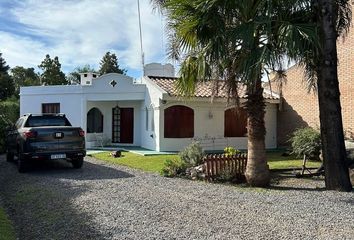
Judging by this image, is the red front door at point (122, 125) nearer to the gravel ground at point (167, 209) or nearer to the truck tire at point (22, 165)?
the truck tire at point (22, 165)

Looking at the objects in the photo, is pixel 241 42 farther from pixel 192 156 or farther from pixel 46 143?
pixel 46 143

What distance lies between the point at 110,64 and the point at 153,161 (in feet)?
203

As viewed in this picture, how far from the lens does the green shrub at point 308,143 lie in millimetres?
18141

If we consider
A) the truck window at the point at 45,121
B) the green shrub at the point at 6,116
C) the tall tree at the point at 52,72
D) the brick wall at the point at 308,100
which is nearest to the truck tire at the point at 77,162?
the truck window at the point at 45,121

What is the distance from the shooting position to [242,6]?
10.6 metres

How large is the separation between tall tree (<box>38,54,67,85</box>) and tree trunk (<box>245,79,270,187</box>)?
54541mm

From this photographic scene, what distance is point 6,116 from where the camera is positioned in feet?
78.7

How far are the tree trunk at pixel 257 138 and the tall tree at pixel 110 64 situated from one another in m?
64.5

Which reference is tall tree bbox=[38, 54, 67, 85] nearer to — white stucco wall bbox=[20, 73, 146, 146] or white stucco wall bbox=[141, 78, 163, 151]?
white stucco wall bbox=[20, 73, 146, 146]

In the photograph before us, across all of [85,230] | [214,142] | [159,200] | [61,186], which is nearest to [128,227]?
[85,230]

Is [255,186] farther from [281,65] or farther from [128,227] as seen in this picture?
[128,227]

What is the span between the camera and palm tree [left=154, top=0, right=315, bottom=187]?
990 cm

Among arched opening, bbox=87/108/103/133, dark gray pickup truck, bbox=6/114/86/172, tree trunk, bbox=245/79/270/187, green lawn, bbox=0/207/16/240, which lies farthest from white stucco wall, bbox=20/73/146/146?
green lawn, bbox=0/207/16/240

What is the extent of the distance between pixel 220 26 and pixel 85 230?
6.36 metres
